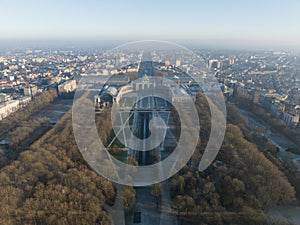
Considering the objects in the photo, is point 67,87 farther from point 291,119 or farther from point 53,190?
point 291,119

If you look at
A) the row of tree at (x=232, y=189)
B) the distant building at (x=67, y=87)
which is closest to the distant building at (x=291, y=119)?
the row of tree at (x=232, y=189)

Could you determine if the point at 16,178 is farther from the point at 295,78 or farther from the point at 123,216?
the point at 295,78

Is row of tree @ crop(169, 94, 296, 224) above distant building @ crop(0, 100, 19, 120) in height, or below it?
above

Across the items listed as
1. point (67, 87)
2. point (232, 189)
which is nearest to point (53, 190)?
point (232, 189)

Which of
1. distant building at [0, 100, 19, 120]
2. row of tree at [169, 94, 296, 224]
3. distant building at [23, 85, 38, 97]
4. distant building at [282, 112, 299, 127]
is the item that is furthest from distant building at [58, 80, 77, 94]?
distant building at [282, 112, 299, 127]

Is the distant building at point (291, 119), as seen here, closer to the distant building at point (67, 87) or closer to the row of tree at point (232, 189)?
the row of tree at point (232, 189)

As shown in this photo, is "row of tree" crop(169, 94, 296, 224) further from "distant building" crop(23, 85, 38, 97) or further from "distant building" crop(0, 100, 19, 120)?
"distant building" crop(23, 85, 38, 97)

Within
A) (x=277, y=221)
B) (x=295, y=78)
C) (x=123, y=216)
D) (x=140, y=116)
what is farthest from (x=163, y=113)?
(x=295, y=78)

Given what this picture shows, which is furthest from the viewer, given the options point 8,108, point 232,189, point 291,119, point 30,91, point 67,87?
point 67,87

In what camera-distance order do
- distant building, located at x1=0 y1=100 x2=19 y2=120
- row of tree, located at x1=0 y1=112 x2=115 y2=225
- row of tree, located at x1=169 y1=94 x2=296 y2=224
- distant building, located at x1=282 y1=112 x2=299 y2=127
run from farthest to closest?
distant building, located at x1=0 y1=100 x2=19 y2=120 < distant building, located at x1=282 y1=112 x2=299 y2=127 < row of tree, located at x1=169 y1=94 x2=296 y2=224 < row of tree, located at x1=0 y1=112 x2=115 y2=225

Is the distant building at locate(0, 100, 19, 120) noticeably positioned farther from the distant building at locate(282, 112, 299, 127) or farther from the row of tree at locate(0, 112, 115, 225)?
the distant building at locate(282, 112, 299, 127)

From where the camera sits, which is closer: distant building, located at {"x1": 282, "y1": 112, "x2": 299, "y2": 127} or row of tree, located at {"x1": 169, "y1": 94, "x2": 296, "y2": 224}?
row of tree, located at {"x1": 169, "y1": 94, "x2": 296, "y2": 224}

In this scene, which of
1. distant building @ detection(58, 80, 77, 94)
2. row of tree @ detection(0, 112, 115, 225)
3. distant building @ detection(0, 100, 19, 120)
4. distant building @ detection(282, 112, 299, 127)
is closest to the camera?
row of tree @ detection(0, 112, 115, 225)
